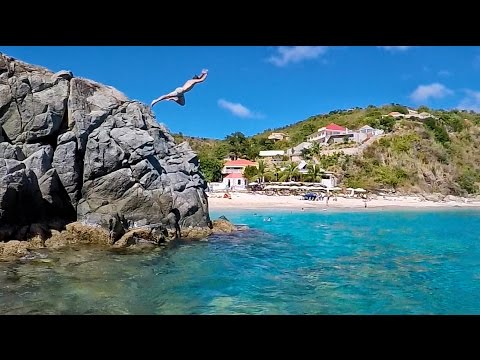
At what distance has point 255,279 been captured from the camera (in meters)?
8.25

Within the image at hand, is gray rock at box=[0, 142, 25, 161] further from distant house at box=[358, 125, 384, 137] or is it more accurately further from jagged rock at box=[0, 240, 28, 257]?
distant house at box=[358, 125, 384, 137]

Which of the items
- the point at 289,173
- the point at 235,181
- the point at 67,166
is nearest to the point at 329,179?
the point at 289,173

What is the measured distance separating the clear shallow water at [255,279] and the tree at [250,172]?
77.7ft

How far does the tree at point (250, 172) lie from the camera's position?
125ft

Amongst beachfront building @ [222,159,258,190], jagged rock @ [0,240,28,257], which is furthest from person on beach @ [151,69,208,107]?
beachfront building @ [222,159,258,190]

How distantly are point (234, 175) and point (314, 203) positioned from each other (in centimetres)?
1091

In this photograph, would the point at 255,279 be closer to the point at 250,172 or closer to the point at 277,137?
the point at 250,172

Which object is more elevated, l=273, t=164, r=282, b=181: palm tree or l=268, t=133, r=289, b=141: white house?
l=268, t=133, r=289, b=141: white house

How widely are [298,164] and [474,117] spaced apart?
112 feet

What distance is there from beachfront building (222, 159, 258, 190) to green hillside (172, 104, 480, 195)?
125 centimetres

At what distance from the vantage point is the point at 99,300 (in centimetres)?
618

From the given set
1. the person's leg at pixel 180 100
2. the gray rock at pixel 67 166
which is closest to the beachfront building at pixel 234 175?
the person's leg at pixel 180 100

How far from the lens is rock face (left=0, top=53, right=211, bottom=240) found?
34.0 feet
